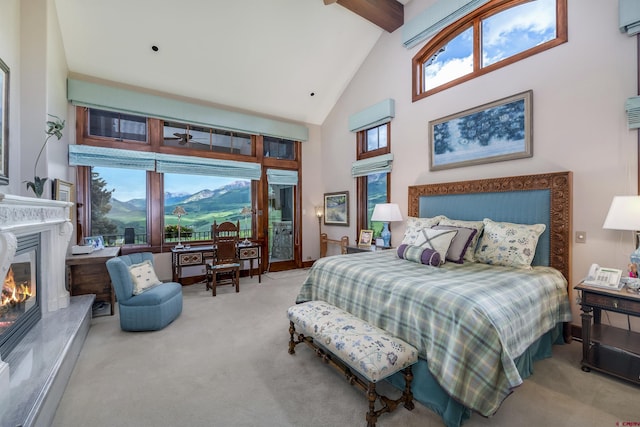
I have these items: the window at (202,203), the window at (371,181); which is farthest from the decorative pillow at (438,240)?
the window at (202,203)

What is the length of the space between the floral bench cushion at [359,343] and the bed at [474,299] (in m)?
0.17

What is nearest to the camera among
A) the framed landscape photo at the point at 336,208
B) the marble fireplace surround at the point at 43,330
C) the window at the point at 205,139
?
the marble fireplace surround at the point at 43,330

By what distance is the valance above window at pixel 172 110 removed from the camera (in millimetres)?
3979

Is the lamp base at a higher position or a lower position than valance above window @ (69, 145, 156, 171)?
lower

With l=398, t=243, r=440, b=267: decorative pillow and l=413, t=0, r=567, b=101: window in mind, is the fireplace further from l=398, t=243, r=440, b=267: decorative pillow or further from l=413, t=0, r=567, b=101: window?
l=413, t=0, r=567, b=101: window

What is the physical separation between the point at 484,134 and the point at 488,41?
3.92 feet

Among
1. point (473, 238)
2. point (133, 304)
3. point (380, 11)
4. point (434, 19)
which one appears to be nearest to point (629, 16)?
point (434, 19)

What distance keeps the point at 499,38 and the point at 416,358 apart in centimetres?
379

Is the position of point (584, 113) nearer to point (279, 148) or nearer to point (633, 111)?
point (633, 111)

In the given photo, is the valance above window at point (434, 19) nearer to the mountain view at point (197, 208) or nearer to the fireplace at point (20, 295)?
the mountain view at point (197, 208)

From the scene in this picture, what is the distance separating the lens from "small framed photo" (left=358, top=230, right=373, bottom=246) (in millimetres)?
4832

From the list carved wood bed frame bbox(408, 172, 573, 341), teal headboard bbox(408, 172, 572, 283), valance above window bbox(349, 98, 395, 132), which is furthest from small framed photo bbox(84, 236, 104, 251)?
carved wood bed frame bbox(408, 172, 573, 341)

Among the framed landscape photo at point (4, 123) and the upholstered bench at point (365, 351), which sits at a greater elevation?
the framed landscape photo at point (4, 123)

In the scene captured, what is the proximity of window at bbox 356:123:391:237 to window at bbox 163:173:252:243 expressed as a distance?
7.41 feet
